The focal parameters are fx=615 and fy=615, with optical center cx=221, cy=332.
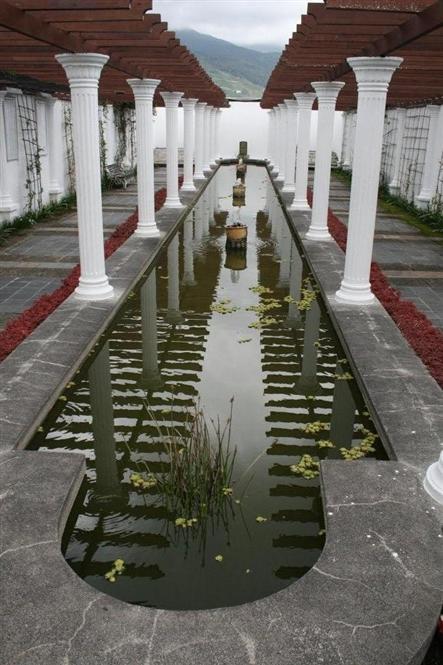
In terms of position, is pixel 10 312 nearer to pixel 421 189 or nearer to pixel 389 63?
pixel 389 63

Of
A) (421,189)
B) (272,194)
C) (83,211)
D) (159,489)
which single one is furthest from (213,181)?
(159,489)

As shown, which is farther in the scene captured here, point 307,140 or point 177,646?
point 307,140

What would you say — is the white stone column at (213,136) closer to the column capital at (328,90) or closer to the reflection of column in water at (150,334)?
the column capital at (328,90)

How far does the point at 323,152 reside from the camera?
1270 centimetres

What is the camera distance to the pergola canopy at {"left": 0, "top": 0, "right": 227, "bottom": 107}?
5.98 meters

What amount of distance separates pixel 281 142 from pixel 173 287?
18982 millimetres

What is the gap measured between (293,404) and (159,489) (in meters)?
1.92

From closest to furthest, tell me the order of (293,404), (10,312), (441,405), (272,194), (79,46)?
(441,405) < (293,404) < (79,46) < (10,312) < (272,194)

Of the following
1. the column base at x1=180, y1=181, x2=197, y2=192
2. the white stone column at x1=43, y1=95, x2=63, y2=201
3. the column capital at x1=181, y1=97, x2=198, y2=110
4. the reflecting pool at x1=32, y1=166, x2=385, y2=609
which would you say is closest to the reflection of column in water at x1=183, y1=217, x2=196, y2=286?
the reflecting pool at x1=32, y1=166, x2=385, y2=609

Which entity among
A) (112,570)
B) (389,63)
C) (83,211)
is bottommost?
(112,570)

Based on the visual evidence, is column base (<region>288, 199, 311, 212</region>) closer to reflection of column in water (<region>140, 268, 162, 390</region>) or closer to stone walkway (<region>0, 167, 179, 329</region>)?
stone walkway (<region>0, 167, 179, 329</region>)

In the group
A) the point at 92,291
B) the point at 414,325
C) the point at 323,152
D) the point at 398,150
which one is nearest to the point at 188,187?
the point at 398,150

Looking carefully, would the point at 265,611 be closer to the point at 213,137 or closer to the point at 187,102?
the point at 187,102

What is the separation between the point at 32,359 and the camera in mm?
6605
